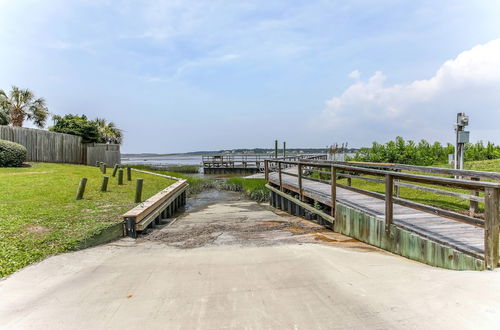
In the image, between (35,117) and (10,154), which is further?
(35,117)

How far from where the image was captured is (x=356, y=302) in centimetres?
293

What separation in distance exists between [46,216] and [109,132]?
3820cm

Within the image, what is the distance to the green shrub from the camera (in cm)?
1528

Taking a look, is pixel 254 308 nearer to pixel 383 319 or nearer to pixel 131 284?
pixel 383 319

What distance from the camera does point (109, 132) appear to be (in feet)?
136

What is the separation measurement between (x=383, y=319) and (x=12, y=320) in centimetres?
339

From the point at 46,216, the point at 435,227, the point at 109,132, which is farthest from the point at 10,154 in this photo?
the point at 109,132

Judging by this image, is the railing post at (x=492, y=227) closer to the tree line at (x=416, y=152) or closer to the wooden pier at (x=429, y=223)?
the wooden pier at (x=429, y=223)

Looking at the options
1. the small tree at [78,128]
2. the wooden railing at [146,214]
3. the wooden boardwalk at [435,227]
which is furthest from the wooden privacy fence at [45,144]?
the wooden boardwalk at [435,227]


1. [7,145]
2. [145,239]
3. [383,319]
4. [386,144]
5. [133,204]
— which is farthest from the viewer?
[386,144]

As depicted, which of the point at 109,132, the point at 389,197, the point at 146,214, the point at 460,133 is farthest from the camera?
the point at 109,132

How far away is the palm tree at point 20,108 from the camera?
2752cm

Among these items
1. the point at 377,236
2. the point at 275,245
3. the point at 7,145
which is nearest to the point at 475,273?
the point at 377,236

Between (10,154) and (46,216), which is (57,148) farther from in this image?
(46,216)
